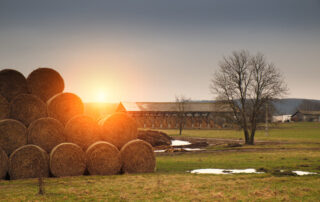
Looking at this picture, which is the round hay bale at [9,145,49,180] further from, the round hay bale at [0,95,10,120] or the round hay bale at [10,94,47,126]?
the round hay bale at [0,95,10,120]

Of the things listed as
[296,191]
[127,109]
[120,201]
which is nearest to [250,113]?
[296,191]

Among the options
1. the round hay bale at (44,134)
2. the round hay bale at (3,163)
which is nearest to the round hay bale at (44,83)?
the round hay bale at (44,134)

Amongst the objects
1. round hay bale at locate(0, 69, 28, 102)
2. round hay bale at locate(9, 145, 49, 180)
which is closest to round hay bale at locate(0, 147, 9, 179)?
round hay bale at locate(9, 145, 49, 180)

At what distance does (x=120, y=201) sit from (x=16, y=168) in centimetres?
649

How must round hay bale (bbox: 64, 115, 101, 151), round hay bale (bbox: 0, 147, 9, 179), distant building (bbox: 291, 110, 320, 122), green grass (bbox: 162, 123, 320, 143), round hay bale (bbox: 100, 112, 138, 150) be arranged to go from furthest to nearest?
distant building (bbox: 291, 110, 320, 122)
green grass (bbox: 162, 123, 320, 143)
round hay bale (bbox: 100, 112, 138, 150)
round hay bale (bbox: 64, 115, 101, 151)
round hay bale (bbox: 0, 147, 9, 179)

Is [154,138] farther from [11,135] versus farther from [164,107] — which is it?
[164,107]

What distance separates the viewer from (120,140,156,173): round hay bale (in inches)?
663

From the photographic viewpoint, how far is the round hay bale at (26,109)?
635 inches

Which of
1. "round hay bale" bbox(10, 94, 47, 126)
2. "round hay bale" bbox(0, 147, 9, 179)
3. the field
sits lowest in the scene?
the field

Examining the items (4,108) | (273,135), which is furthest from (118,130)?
(273,135)

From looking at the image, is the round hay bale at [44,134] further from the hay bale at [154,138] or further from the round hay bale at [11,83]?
the hay bale at [154,138]

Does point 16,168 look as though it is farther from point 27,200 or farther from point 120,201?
point 120,201

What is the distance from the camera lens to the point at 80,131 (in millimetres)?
16438

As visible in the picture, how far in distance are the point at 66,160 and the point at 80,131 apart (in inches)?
60.2
